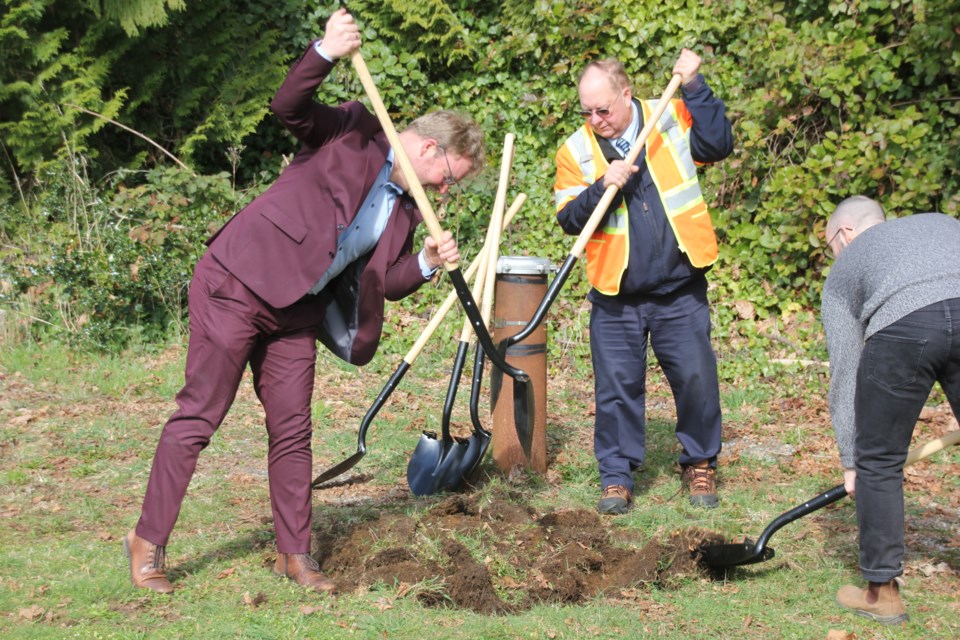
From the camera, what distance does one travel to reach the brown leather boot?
3680 mm

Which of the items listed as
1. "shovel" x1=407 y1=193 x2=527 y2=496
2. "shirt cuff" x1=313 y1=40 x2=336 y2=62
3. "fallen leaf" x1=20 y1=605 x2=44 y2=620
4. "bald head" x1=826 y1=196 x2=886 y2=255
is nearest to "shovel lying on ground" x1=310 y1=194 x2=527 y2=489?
"shovel" x1=407 y1=193 x2=527 y2=496

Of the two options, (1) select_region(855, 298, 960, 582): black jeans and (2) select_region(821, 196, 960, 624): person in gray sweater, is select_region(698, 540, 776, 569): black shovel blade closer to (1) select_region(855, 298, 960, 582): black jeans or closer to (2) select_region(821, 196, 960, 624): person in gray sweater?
(2) select_region(821, 196, 960, 624): person in gray sweater

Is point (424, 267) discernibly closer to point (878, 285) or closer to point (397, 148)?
point (397, 148)

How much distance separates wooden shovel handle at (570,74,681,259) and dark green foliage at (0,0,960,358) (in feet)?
Result: 10.4

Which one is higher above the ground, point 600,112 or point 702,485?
point 600,112

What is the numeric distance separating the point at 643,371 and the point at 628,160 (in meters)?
1.12

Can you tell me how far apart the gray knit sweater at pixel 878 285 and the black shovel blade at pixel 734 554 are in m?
0.56

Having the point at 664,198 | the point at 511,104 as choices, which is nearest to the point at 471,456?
the point at 664,198

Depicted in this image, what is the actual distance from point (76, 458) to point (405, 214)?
9.35ft

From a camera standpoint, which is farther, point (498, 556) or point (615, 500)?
point (615, 500)

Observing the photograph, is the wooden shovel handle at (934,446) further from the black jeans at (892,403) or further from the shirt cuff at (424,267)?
the shirt cuff at (424,267)

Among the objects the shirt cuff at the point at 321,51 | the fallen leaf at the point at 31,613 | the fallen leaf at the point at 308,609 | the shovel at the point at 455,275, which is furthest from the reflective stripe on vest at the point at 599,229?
the fallen leaf at the point at 31,613

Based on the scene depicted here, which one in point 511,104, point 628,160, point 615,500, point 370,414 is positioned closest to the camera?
point 628,160

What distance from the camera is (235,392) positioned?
3.82 m
